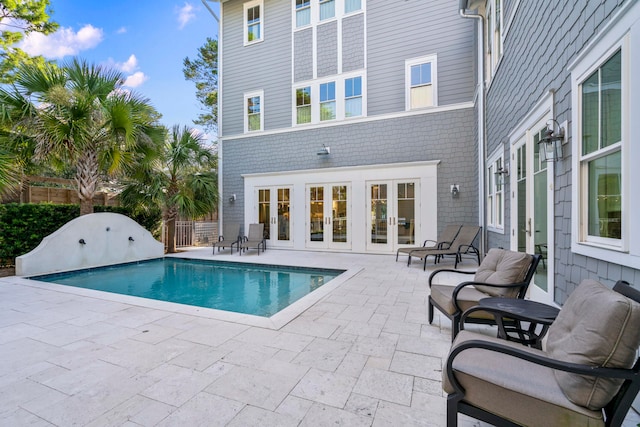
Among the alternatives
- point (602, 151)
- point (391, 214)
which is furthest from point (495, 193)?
point (602, 151)

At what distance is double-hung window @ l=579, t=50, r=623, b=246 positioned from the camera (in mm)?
2117

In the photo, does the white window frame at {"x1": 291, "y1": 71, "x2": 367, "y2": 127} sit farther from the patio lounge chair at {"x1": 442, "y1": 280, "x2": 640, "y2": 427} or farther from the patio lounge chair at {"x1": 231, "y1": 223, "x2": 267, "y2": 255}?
the patio lounge chair at {"x1": 442, "y1": 280, "x2": 640, "y2": 427}

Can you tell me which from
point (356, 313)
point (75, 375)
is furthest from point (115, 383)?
point (356, 313)

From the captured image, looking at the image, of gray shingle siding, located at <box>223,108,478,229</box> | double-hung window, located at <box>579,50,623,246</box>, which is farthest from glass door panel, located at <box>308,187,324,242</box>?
double-hung window, located at <box>579,50,623,246</box>

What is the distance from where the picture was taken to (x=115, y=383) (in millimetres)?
2221

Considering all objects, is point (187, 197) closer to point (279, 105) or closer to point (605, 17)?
point (279, 105)

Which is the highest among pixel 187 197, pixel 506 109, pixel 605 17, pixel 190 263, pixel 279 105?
pixel 279 105

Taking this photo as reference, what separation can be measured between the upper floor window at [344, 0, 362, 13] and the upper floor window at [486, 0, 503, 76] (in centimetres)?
414

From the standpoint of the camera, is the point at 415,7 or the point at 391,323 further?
the point at 415,7

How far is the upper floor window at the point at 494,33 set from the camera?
19.3 feet

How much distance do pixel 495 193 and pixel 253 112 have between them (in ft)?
28.4

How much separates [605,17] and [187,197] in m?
9.69

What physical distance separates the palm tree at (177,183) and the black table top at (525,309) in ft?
28.9

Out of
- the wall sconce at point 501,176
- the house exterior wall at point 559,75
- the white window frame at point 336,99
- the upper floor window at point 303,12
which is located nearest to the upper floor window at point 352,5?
the upper floor window at point 303,12
